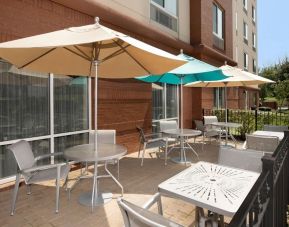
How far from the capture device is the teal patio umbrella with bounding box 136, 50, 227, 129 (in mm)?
5465

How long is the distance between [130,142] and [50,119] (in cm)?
309

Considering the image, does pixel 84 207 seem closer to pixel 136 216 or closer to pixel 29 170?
pixel 29 170

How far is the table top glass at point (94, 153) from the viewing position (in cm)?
368

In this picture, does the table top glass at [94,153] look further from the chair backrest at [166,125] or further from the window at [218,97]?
the window at [218,97]

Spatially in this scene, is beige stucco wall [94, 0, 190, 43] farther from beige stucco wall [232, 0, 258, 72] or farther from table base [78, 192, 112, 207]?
beige stucco wall [232, 0, 258, 72]

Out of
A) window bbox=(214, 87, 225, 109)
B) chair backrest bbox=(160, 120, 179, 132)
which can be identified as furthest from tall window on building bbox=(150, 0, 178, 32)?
window bbox=(214, 87, 225, 109)

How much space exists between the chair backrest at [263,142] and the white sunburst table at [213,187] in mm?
2080

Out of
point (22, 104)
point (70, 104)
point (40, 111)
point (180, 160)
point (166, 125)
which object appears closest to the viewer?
point (22, 104)

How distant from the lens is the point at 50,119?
18.4ft

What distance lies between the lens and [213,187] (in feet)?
8.07

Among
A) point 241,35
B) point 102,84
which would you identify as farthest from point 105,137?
point 241,35

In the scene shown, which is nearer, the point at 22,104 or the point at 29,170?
the point at 29,170

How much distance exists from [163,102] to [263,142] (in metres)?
5.56

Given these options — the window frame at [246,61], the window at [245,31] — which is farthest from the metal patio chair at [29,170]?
the window at [245,31]
